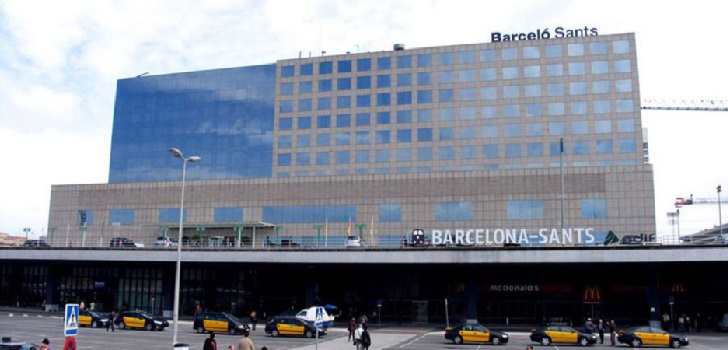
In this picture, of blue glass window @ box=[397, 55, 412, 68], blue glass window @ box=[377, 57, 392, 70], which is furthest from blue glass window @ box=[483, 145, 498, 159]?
blue glass window @ box=[377, 57, 392, 70]

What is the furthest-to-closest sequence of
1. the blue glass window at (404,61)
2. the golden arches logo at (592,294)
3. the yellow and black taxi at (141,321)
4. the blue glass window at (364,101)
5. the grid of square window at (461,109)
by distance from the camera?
1. the blue glass window at (364,101)
2. the blue glass window at (404,61)
3. the grid of square window at (461,109)
4. the golden arches logo at (592,294)
5. the yellow and black taxi at (141,321)

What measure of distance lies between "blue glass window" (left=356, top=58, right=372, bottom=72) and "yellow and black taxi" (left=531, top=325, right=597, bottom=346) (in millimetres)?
52131

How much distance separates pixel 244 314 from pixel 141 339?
2747 centimetres

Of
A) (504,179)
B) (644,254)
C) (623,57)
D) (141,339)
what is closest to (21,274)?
(141,339)

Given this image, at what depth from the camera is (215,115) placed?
329ft

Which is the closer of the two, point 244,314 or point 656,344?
point 656,344

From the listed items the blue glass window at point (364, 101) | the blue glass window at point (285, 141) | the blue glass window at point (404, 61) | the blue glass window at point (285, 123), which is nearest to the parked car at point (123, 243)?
the blue glass window at point (285, 141)

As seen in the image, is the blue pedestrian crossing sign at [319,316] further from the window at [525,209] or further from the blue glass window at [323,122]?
the blue glass window at [323,122]

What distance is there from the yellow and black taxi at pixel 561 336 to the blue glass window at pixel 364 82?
50.5 metres

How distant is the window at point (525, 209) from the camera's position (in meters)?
79.1

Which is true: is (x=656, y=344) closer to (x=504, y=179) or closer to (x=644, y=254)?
(x=644, y=254)

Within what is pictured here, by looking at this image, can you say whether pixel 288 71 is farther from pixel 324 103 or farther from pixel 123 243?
pixel 123 243

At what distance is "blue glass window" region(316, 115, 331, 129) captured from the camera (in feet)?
310

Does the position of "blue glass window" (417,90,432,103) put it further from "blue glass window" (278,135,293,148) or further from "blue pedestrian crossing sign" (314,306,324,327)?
"blue pedestrian crossing sign" (314,306,324,327)
